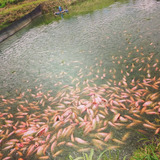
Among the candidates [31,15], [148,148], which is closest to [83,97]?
[148,148]

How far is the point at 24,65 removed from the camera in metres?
5.52

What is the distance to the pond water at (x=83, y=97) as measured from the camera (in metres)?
2.26

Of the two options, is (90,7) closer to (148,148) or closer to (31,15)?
(31,15)

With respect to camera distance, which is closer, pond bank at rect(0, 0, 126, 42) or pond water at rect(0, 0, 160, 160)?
pond water at rect(0, 0, 160, 160)

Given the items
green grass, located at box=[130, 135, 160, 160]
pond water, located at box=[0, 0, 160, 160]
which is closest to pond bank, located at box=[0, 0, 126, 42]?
pond water, located at box=[0, 0, 160, 160]

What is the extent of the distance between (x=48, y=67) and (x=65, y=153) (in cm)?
341

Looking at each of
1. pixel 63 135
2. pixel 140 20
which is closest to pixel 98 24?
pixel 140 20

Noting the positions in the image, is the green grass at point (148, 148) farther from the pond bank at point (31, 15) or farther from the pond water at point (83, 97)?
the pond bank at point (31, 15)

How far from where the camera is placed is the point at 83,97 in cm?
317

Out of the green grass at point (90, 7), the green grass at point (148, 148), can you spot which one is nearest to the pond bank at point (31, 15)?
the green grass at point (90, 7)

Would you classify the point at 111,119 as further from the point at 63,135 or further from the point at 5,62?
the point at 5,62

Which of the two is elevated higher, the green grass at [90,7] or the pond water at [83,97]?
the green grass at [90,7]

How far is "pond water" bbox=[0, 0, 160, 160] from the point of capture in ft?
7.41

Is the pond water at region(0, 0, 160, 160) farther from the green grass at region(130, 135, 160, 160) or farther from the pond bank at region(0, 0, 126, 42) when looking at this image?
the pond bank at region(0, 0, 126, 42)
